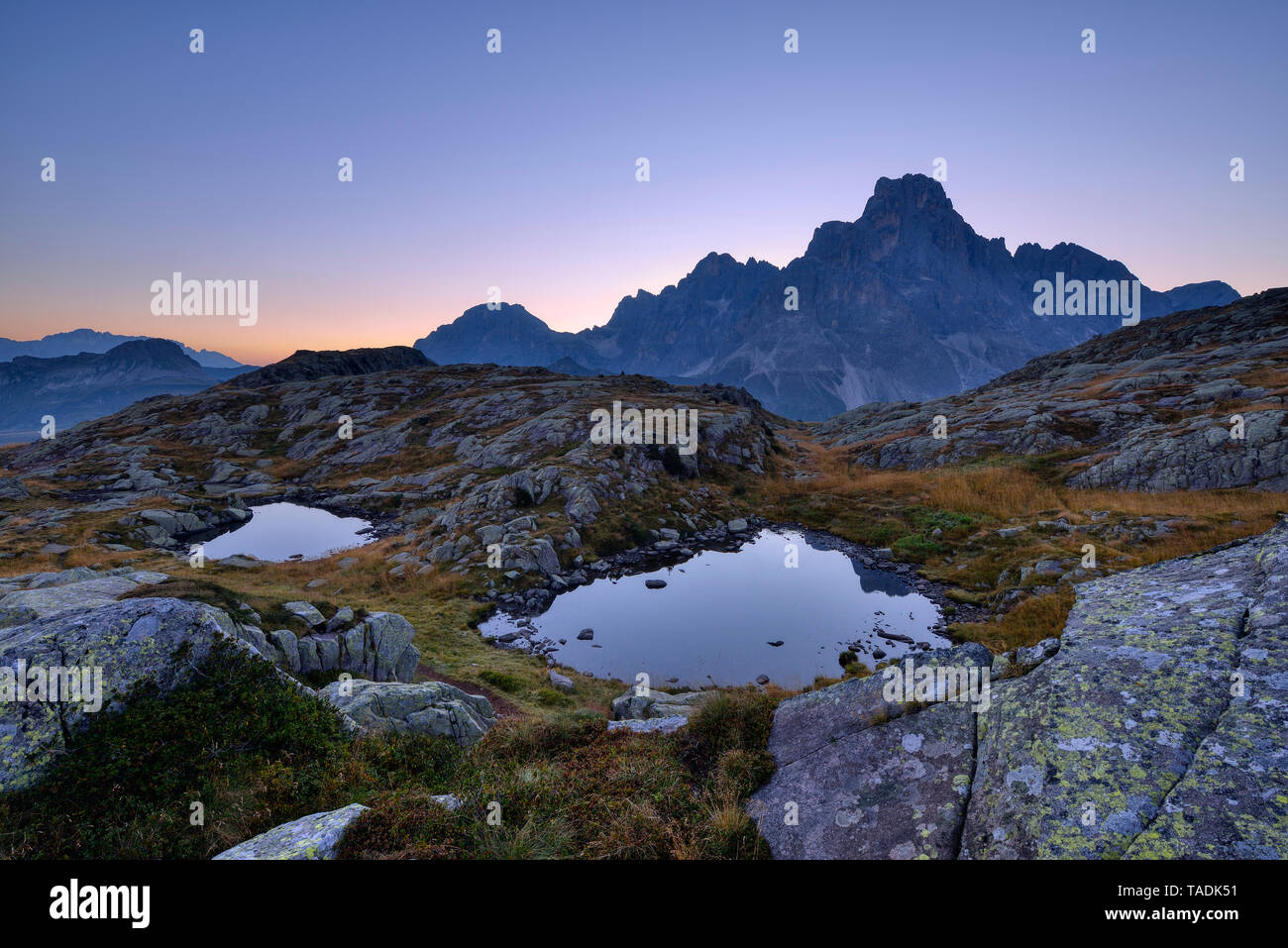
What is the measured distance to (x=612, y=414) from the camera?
227 feet

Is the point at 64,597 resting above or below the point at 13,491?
below

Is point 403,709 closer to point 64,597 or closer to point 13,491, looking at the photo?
point 64,597

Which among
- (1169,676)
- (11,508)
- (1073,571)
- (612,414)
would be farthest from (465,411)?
(1169,676)

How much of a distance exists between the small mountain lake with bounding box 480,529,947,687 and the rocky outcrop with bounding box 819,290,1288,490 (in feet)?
88.1

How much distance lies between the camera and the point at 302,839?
221 inches

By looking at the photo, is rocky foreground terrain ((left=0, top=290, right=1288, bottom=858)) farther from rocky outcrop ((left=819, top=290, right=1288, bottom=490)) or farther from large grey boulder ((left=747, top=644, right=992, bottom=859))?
rocky outcrop ((left=819, top=290, right=1288, bottom=490))

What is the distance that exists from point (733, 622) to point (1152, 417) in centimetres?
5812

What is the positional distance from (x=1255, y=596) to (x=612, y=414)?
6456cm

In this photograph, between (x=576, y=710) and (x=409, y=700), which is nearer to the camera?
(x=409, y=700)

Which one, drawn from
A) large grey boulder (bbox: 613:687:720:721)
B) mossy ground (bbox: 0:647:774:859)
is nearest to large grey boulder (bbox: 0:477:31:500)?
mossy ground (bbox: 0:647:774:859)

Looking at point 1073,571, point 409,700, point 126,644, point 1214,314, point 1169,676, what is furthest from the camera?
point 1214,314

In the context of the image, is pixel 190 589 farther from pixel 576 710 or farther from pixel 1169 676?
pixel 1169 676

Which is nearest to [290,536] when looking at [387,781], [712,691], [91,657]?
[91,657]
